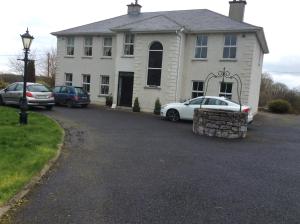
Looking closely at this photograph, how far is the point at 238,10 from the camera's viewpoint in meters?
24.5

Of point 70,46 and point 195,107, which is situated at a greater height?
point 70,46

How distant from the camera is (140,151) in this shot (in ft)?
32.8

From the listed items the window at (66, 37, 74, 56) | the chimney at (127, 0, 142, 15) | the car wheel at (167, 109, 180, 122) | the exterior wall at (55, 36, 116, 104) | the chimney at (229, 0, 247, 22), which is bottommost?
the car wheel at (167, 109, 180, 122)

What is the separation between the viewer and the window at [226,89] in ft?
74.2

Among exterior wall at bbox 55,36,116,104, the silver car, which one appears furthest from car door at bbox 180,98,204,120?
exterior wall at bbox 55,36,116,104

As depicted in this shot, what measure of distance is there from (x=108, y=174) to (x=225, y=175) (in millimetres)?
2561

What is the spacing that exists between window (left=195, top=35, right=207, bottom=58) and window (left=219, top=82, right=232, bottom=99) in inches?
94.0

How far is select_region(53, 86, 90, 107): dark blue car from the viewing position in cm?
2355

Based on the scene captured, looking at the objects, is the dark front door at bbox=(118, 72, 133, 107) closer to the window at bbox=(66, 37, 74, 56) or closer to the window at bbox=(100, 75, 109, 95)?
the window at bbox=(100, 75, 109, 95)

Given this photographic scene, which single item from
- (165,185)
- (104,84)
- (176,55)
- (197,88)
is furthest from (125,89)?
(165,185)

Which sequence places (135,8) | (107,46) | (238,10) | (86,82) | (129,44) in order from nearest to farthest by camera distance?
1. (238,10)
2. (129,44)
3. (107,46)
4. (86,82)
5. (135,8)

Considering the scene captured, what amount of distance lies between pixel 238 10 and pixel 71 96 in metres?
13.0

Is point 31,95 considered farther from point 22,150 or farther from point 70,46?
point 22,150

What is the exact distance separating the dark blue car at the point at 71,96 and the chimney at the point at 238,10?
11.8 meters
